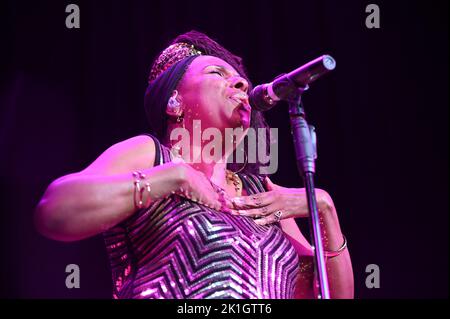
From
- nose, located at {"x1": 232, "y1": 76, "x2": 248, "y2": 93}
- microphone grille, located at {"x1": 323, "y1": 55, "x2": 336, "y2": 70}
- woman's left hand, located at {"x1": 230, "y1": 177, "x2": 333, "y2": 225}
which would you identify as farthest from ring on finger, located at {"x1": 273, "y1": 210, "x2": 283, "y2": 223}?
microphone grille, located at {"x1": 323, "y1": 55, "x2": 336, "y2": 70}

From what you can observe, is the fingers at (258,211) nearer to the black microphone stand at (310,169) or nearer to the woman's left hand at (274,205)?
the woman's left hand at (274,205)

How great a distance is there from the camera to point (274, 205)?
6.79 ft

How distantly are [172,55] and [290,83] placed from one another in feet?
2.99

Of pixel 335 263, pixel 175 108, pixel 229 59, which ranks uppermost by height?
pixel 229 59

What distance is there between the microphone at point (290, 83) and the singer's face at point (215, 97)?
352mm

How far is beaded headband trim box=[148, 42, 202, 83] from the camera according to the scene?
7.77ft

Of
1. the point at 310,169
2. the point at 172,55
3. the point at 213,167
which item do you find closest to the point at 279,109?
the point at 172,55

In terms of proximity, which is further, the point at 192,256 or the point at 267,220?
the point at 267,220

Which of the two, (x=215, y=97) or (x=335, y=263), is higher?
(x=215, y=97)

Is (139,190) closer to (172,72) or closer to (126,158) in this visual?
(126,158)

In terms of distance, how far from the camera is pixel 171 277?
5.65 ft

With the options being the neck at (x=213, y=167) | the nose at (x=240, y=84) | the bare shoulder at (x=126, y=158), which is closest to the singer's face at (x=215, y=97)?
the nose at (x=240, y=84)

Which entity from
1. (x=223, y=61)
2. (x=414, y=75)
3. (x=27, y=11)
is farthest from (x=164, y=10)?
(x=414, y=75)
